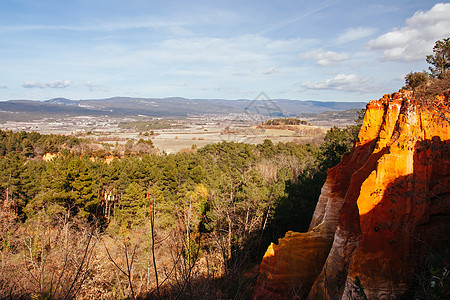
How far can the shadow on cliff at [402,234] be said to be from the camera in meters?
8.55

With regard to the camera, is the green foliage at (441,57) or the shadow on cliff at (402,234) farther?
the green foliage at (441,57)

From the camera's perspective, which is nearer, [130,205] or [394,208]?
[394,208]

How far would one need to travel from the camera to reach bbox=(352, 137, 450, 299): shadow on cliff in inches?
337

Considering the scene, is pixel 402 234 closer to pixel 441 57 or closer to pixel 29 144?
pixel 441 57

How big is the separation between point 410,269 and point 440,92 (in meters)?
6.45

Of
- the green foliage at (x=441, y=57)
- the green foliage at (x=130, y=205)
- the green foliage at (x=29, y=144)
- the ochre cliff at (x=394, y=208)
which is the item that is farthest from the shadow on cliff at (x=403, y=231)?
the green foliage at (x=29, y=144)

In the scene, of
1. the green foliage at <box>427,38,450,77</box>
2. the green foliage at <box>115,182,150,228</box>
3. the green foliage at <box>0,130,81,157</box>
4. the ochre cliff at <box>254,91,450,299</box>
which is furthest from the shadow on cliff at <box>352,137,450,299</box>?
the green foliage at <box>0,130,81,157</box>

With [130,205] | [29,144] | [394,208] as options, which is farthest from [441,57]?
[29,144]

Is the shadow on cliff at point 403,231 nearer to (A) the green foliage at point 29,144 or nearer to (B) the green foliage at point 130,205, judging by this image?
(B) the green foliage at point 130,205

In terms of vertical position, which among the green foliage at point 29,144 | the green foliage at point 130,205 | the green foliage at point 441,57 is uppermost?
the green foliage at point 441,57

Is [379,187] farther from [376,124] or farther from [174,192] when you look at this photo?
[174,192]

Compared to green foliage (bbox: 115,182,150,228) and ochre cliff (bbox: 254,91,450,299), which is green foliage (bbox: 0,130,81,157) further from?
ochre cliff (bbox: 254,91,450,299)

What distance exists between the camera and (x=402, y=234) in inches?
347

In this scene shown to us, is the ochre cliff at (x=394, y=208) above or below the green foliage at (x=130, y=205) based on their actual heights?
above
